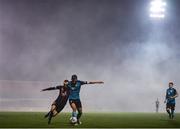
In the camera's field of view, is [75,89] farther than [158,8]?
No

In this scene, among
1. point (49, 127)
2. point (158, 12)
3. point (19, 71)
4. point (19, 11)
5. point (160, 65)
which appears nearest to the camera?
point (49, 127)

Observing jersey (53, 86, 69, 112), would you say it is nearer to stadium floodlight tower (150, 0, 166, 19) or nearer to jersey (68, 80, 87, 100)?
jersey (68, 80, 87, 100)

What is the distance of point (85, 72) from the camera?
2552cm

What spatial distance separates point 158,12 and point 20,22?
8.82 m

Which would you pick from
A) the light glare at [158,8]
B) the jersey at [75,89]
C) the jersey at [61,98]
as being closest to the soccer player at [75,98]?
the jersey at [75,89]

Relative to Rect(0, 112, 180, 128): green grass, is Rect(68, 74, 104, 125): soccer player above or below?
above

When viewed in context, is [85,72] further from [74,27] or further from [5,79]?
A: [5,79]

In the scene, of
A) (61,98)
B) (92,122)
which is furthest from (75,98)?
(92,122)

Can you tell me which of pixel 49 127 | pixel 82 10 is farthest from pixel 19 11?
pixel 49 127

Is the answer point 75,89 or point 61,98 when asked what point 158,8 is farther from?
point 75,89

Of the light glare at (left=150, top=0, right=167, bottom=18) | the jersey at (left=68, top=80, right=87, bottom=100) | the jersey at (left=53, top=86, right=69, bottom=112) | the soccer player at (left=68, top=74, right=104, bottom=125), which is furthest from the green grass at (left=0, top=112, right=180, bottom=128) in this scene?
the light glare at (left=150, top=0, right=167, bottom=18)

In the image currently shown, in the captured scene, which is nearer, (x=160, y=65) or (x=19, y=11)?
(x=19, y=11)

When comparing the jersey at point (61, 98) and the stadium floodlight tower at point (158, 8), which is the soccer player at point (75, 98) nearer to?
the jersey at point (61, 98)

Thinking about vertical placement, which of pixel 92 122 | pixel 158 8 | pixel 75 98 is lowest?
pixel 92 122
